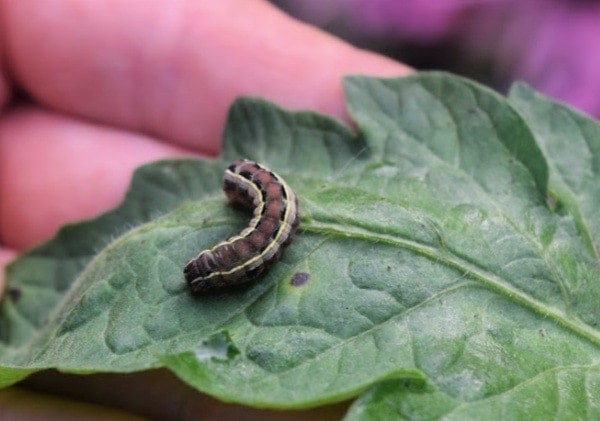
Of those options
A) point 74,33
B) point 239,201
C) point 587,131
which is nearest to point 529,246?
point 587,131

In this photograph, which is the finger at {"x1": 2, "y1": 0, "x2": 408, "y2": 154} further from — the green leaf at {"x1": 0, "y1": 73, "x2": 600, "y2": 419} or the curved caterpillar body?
the curved caterpillar body

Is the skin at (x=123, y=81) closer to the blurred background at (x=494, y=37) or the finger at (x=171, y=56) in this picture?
the finger at (x=171, y=56)

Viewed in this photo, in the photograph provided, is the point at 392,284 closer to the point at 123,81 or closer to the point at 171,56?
the point at 171,56

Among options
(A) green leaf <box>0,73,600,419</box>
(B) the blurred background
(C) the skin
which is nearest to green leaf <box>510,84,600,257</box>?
(A) green leaf <box>0,73,600,419</box>

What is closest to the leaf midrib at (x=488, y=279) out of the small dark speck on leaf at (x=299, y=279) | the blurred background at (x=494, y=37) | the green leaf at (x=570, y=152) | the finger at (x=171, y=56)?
the small dark speck on leaf at (x=299, y=279)

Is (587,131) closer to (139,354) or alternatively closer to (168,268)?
(168,268)

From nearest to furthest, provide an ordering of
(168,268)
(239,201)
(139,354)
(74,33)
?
(139,354), (168,268), (239,201), (74,33)
